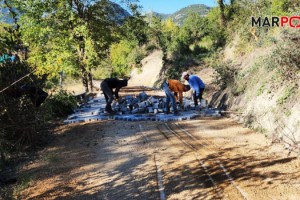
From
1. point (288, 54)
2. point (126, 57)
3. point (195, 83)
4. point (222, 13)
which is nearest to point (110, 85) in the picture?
point (195, 83)

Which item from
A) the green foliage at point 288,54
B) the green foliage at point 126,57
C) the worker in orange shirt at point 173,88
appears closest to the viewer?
the green foliage at point 288,54

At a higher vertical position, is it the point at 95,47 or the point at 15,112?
the point at 95,47

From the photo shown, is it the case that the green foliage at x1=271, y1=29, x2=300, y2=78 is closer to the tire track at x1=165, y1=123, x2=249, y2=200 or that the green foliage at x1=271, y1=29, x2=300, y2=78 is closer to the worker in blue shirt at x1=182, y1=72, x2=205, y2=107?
the tire track at x1=165, y1=123, x2=249, y2=200

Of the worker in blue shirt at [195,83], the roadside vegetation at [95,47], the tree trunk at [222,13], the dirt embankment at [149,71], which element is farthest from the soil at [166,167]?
the dirt embankment at [149,71]

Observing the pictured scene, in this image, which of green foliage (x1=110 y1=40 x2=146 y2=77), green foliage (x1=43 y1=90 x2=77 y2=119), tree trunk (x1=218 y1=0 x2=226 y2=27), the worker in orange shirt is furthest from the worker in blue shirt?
green foliage (x1=110 y1=40 x2=146 y2=77)

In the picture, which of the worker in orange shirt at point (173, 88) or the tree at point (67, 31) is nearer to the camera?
the worker in orange shirt at point (173, 88)

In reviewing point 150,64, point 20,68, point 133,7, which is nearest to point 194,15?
point 150,64

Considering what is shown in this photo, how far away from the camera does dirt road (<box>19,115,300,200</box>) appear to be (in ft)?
19.6

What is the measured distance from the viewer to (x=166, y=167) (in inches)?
281

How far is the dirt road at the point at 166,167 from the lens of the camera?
5.97 meters

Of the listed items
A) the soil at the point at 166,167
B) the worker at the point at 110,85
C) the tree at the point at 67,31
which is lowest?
the soil at the point at 166,167

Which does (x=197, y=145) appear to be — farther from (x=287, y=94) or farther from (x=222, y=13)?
(x=222, y=13)

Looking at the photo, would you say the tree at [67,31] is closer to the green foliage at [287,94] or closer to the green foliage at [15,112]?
the green foliage at [15,112]

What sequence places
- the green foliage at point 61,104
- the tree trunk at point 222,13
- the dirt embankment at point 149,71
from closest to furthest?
the green foliage at point 61,104 < the tree trunk at point 222,13 < the dirt embankment at point 149,71
